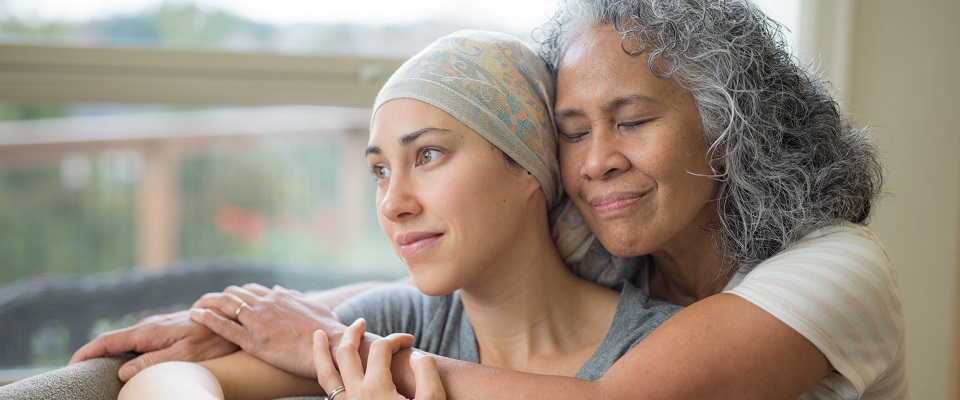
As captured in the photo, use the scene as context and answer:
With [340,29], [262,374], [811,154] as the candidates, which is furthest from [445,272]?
[340,29]

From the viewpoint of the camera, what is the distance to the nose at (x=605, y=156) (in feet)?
4.44

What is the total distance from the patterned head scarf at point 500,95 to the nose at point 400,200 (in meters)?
0.14

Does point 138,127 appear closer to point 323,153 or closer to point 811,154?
point 323,153

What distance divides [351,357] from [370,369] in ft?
0.19

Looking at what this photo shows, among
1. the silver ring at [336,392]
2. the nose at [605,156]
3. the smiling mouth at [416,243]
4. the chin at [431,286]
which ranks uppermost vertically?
the nose at [605,156]

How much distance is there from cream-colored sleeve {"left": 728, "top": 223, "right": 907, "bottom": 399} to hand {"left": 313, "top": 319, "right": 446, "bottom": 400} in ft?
1.66

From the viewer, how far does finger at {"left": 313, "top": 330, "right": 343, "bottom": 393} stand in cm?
133

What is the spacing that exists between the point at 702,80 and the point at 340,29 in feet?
4.32

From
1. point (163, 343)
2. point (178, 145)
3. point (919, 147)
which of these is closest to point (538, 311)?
point (163, 343)

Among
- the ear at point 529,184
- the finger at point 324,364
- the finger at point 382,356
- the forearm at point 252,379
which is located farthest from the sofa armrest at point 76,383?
the ear at point 529,184

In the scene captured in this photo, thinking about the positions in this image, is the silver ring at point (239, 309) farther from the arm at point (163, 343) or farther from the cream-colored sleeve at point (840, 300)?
the cream-colored sleeve at point (840, 300)

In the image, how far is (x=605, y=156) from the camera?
135 centimetres

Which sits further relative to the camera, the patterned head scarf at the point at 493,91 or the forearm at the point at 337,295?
the forearm at the point at 337,295

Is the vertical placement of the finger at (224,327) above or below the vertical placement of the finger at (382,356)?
below
